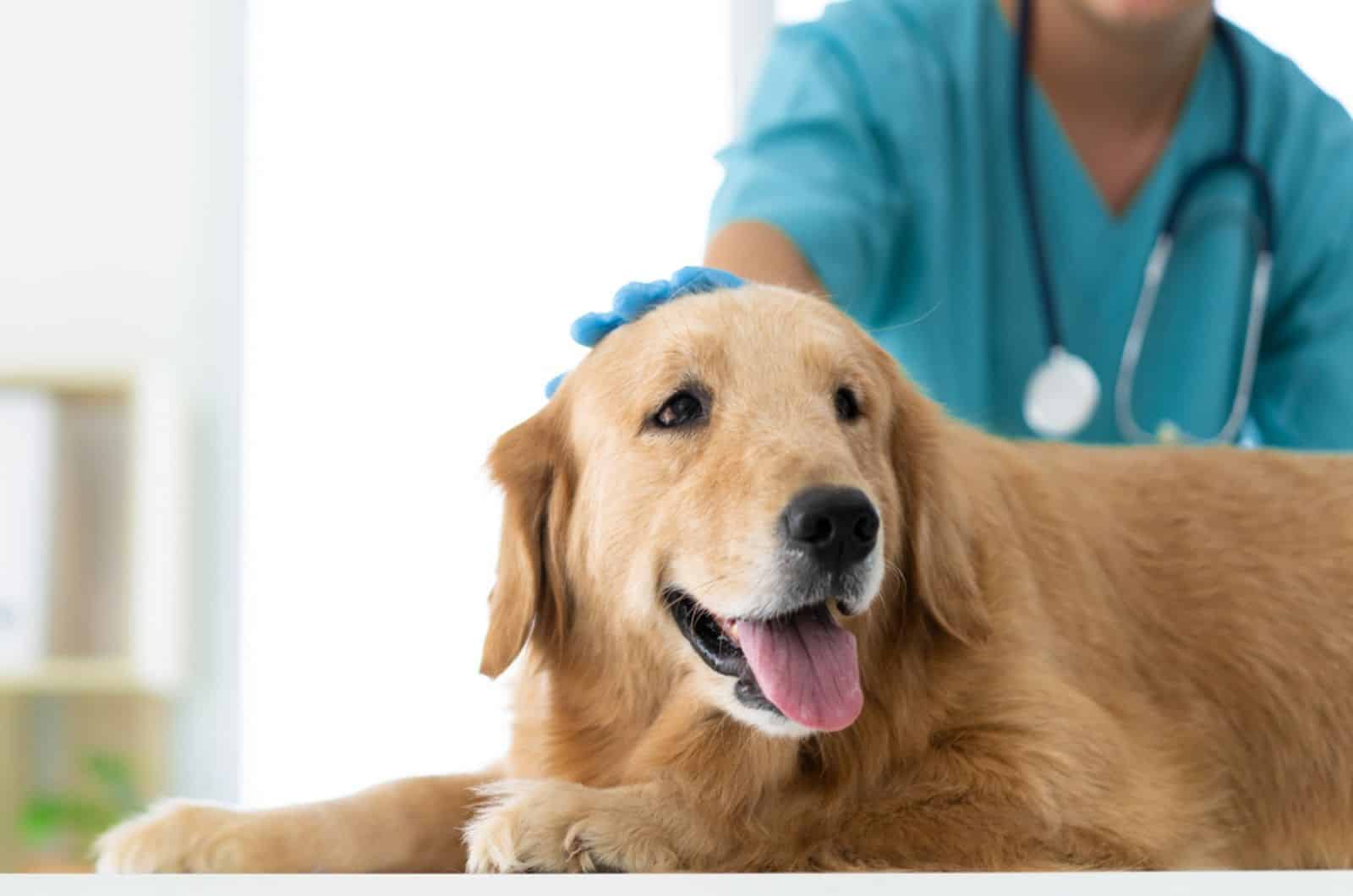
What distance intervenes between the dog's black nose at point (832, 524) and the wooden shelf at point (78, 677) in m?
2.71

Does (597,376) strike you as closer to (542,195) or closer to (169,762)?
(542,195)

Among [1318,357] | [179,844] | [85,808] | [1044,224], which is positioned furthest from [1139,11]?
[85,808]

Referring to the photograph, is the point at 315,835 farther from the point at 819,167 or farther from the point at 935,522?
the point at 819,167

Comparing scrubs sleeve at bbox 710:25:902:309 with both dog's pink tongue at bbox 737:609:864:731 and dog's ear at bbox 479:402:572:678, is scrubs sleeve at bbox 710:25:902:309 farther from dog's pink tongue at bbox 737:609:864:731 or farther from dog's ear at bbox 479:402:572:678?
dog's pink tongue at bbox 737:609:864:731

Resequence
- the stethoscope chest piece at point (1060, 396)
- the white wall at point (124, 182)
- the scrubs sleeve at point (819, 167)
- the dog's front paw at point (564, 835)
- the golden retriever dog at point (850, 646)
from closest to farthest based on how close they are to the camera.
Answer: the dog's front paw at point (564, 835) < the golden retriever dog at point (850, 646) < the scrubs sleeve at point (819, 167) < the stethoscope chest piece at point (1060, 396) < the white wall at point (124, 182)

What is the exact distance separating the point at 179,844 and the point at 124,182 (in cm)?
288

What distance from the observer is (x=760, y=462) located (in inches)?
44.5

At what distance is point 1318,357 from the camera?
1980mm

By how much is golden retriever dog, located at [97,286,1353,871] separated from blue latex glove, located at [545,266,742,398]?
0.03 meters

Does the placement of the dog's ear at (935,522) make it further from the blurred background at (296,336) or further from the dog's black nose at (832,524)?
the blurred background at (296,336)

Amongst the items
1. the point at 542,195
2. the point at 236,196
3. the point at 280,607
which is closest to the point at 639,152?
the point at 542,195

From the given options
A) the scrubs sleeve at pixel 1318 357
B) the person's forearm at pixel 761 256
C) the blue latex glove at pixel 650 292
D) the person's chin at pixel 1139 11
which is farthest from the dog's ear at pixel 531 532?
the scrubs sleeve at pixel 1318 357

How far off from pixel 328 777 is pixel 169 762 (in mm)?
450

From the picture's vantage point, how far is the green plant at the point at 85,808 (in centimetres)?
333
